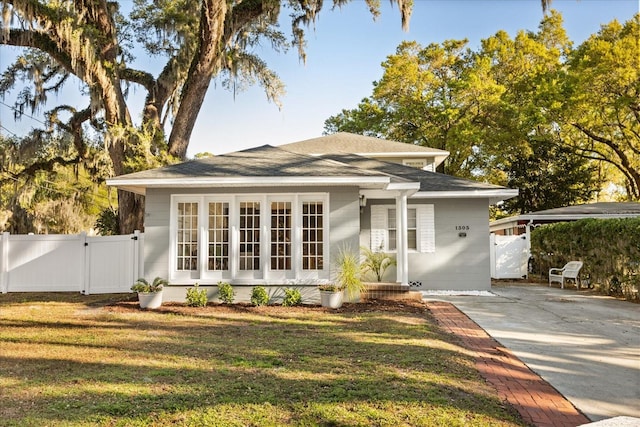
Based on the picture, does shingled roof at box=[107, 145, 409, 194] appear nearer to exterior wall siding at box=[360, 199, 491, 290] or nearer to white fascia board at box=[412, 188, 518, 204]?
white fascia board at box=[412, 188, 518, 204]

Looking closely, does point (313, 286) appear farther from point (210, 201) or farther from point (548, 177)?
point (548, 177)

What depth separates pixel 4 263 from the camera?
1205 cm

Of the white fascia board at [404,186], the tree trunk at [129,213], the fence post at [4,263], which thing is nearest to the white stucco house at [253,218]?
the white fascia board at [404,186]

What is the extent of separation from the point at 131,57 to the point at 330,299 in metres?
13.3

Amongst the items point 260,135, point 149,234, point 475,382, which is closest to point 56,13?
point 149,234

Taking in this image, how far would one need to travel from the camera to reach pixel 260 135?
73.6 feet

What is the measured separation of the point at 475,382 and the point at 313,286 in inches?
222

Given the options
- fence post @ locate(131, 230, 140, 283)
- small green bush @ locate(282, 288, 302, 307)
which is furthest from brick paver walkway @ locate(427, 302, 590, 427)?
fence post @ locate(131, 230, 140, 283)

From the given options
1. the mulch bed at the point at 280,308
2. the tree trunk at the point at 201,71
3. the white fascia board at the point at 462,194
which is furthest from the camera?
the tree trunk at the point at 201,71

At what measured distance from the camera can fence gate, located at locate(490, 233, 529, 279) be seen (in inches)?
659

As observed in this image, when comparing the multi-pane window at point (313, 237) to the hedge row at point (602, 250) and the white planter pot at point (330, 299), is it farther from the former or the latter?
the hedge row at point (602, 250)

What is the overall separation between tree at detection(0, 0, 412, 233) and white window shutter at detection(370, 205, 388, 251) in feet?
18.6

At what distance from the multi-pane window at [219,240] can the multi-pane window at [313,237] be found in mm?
1723

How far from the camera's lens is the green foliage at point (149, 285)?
9484 millimetres
